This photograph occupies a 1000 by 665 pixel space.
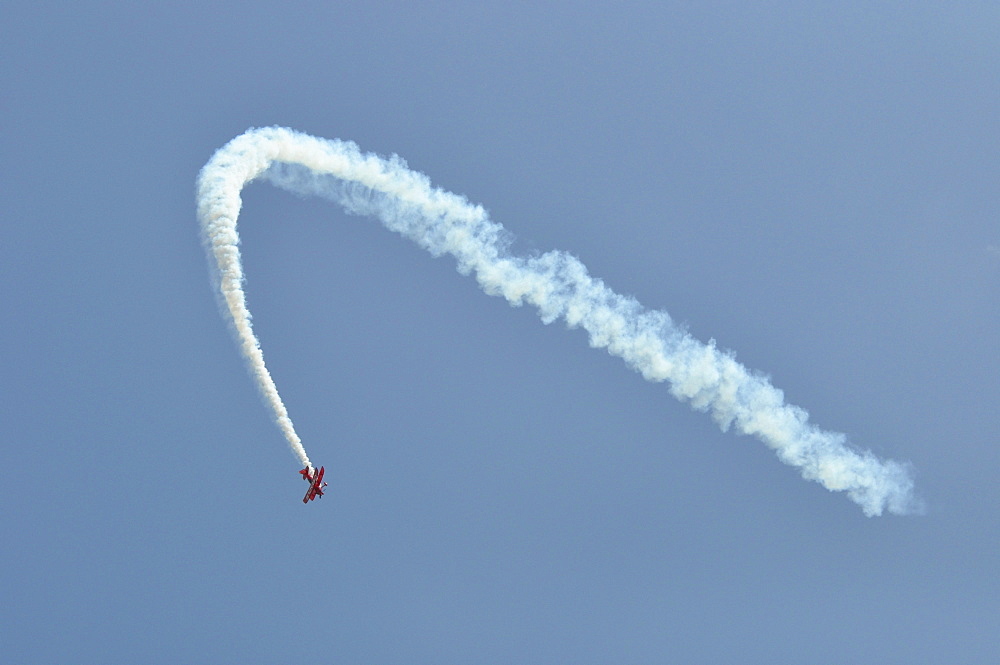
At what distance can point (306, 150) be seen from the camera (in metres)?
84.7

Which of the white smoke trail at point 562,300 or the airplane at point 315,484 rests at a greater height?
the white smoke trail at point 562,300

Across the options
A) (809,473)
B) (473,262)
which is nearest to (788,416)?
(809,473)

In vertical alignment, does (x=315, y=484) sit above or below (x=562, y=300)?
below

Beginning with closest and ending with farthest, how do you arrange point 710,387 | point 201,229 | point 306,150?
point 201,229 → point 306,150 → point 710,387

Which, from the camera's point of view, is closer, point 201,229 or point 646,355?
point 201,229

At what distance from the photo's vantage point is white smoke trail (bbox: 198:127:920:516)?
8400 cm

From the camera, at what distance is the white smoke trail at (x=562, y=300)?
84000 millimetres

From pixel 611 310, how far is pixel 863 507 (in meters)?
18.4

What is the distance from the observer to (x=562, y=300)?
89.1m

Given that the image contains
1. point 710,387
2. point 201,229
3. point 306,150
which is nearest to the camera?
point 201,229

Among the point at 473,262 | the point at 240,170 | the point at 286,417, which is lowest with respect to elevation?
the point at 286,417

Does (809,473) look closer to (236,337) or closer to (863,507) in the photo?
(863,507)

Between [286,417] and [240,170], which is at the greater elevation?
[240,170]

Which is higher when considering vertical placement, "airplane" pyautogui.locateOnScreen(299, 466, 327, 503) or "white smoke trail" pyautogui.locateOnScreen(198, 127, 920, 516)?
"white smoke trail" pyautogui.locateOnScreen(198, 127, 920, 516)
